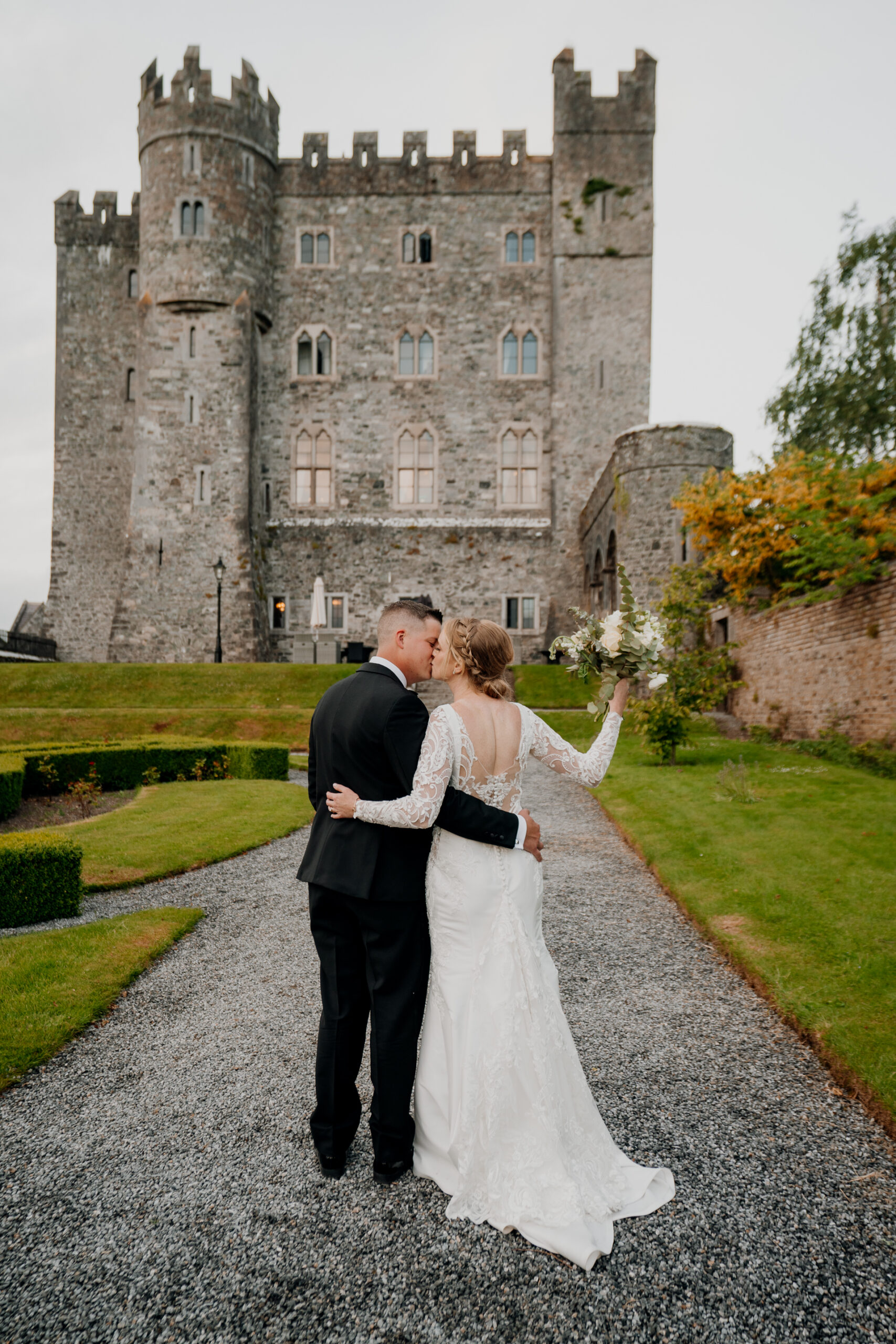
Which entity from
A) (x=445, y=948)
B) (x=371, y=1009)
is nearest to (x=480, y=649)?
(x=445, y=948)

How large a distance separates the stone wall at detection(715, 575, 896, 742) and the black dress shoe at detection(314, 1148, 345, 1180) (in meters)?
11.2

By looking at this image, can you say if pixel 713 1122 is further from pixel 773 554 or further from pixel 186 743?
pixel 773 554

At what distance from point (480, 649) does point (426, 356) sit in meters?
29.3

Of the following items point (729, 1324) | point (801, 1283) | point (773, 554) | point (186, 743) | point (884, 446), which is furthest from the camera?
point (884, 446)

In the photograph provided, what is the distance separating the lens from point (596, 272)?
94.5 ft

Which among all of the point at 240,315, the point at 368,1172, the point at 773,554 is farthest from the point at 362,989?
the point at 240,315

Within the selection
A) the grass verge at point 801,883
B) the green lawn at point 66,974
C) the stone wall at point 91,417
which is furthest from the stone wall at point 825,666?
the stone wall at point 91,417

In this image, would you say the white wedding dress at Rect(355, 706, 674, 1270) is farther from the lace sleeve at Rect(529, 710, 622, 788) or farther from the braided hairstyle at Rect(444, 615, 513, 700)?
the braided hairstyle at Rect(444, 615, 513, 700)

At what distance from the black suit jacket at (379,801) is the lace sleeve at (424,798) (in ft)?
0.17

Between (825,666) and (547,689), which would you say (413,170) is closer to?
(547,689)

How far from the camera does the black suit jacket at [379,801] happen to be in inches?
115

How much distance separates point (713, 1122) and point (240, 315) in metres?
29.5

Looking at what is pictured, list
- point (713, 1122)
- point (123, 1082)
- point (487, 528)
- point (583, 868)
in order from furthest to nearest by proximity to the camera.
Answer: point (487, 528) < point (583, 868) < point (123, 1082) < point (713, 1122)

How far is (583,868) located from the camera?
773 cm
